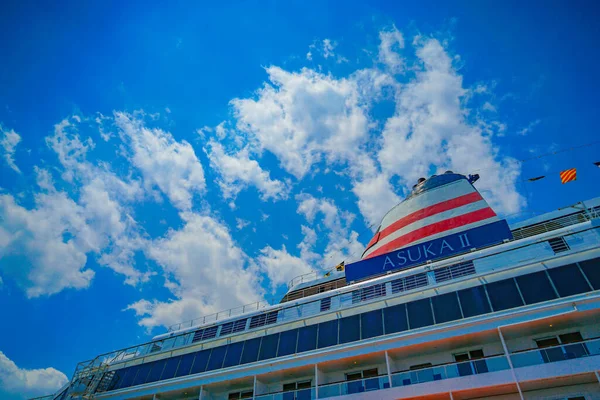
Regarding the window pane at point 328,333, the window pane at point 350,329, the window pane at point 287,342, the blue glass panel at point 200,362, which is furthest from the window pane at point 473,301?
the blue glass panel at point 200,362

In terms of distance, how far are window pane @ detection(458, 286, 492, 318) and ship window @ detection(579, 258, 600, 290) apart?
374cm

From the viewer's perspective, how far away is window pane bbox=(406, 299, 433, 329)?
17.6 meters

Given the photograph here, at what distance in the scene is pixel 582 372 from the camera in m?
13.4

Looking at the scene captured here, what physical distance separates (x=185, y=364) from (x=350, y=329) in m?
10.7

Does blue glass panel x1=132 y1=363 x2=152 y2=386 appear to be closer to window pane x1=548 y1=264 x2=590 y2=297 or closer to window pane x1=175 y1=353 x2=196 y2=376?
window pane x1=175 y1=353 x2=196 y2=376

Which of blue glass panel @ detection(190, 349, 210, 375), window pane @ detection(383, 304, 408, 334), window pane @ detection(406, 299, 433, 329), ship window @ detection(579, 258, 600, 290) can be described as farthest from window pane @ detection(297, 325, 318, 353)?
ship window @ detection(579, 258, 600, 290)

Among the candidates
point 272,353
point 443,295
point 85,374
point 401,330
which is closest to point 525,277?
point 443,295

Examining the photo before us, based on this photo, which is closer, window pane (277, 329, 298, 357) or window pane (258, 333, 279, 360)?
window pane (277, 329, 298, 357)

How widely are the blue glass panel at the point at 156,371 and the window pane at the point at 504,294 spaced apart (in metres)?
19.0

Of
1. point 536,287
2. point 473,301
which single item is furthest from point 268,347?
point 536,287

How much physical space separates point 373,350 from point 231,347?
8.65 m

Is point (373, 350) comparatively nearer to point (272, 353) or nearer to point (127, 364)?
point (272, 353)

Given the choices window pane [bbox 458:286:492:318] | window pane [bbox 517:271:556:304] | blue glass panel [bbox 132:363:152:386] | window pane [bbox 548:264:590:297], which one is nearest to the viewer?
window pane [bbox 548:264:590:297]

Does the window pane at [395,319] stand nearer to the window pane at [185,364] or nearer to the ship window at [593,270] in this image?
the ship window at [593,270]
